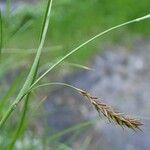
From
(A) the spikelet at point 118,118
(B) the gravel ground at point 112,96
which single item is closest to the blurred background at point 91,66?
(B) the gravel ground at point 112,96

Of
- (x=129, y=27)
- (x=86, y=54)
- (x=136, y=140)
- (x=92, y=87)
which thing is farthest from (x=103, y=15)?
(x=136, y=140)

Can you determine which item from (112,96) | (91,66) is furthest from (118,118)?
(91,66)

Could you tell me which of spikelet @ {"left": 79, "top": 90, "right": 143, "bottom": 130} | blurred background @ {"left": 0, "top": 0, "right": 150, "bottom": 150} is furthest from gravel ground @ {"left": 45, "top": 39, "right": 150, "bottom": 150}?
spikelet @ {"left": 79, "top": 90, "right": 143, "bottom": 130}

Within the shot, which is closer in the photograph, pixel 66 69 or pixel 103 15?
pixel 66 69

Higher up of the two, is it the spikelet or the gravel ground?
the gravel ground

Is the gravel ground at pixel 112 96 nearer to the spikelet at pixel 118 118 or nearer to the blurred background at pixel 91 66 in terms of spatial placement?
the blurred background at pixel 91 66

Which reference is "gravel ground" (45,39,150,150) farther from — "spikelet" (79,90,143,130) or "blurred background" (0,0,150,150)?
"spikelet" (79,90,143,130)

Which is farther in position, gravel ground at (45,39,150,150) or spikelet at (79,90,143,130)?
gravel ground at (45,39,150,150)

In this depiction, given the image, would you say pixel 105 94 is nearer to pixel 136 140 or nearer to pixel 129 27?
pixel 136 140
